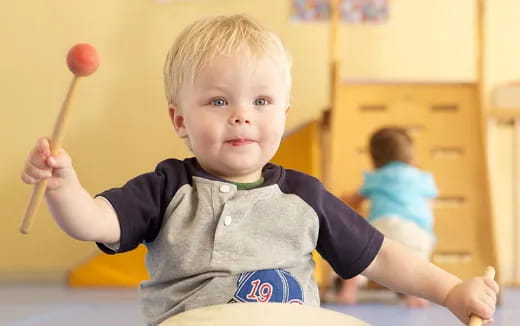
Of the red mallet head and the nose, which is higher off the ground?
the red mallet head

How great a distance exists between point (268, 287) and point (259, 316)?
156 millimetres

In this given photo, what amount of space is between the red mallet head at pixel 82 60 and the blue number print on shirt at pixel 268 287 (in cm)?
32

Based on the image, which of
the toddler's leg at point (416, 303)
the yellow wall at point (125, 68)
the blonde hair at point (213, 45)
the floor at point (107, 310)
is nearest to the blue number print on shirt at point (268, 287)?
the blonde hair at point (213, 45)

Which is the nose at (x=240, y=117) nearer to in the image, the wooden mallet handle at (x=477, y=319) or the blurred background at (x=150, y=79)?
the wooden mallet handle at (x=477, y=319)

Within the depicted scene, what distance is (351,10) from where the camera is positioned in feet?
11.2

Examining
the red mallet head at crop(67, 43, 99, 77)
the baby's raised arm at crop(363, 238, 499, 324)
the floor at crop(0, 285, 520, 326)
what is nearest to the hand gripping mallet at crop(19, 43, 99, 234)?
the red mallet head at crop(67, 43, 99, 77)

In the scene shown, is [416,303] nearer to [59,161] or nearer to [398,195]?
Answer: [398,195]

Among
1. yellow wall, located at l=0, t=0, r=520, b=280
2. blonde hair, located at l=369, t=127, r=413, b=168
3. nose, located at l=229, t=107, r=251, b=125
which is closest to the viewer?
nose, located at l=229, t=107, r=251, b=125

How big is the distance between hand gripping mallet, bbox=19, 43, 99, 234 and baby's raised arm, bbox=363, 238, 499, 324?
1.47 ft

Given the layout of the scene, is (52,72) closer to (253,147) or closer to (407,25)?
(407,25)

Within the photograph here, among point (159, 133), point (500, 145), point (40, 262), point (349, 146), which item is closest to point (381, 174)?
point (349, 146)

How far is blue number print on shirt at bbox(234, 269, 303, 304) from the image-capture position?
98cm

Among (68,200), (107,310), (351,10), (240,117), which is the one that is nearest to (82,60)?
(68,200)

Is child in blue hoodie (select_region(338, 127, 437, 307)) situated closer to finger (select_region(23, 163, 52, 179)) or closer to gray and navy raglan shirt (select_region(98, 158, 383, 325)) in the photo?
gray and navy raglan shirt (select_region(98, 158, 383, 325))
